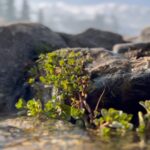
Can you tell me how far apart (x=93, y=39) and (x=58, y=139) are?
32.0 ft

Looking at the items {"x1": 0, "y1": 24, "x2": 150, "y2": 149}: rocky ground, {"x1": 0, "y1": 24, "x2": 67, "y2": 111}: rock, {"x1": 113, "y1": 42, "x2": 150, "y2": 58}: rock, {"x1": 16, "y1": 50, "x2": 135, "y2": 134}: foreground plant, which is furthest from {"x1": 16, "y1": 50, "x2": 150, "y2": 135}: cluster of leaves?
{"x1": 113, "y1": 42, "x2": 150, "y2": 58}: rock

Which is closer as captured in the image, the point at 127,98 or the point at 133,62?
the point at 127,98

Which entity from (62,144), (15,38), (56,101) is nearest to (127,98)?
(56,101)

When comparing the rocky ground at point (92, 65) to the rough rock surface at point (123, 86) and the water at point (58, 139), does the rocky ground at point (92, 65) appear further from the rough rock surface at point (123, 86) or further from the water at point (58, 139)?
the water at point (58, 139)

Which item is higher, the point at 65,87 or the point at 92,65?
the point at 92,65

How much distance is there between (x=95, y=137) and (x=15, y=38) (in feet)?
18.9

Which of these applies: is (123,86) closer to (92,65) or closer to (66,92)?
(66,92)

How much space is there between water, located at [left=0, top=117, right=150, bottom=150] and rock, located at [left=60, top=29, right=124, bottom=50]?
6851 mm

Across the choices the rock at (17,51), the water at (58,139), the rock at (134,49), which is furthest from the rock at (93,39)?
the water at (58,139)

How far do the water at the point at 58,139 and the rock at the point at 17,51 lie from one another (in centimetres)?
255

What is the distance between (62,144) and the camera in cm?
478

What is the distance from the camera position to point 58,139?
5.01 metres

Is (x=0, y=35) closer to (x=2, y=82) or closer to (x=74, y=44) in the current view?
(x=2, y=82)

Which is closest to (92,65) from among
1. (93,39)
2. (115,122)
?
(115,122)
